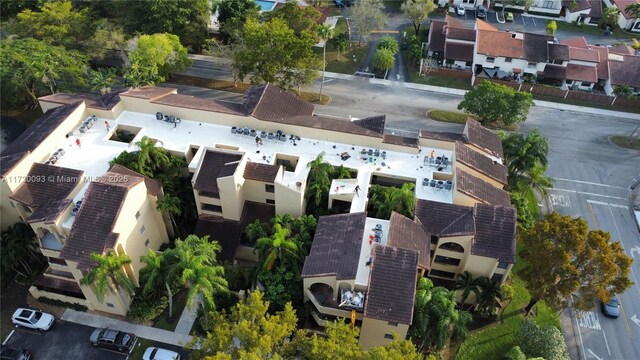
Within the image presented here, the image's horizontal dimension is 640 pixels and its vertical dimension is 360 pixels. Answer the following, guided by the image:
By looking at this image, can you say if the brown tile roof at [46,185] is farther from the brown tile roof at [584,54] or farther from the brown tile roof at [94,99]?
the brown tile roof at [584,54]

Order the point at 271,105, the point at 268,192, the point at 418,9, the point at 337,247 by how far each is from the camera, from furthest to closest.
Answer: the point at 418,9 < the point at 271,105 < the point at 268,192 < the point at 337,247

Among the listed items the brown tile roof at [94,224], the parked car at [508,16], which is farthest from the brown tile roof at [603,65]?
the brown tile roof at [94,224]

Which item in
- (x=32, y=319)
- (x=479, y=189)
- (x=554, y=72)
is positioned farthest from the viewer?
(x=554, y=72)

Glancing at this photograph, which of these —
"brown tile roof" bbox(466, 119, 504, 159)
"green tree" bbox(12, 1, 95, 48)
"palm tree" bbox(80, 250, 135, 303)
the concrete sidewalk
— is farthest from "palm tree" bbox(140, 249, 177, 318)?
"green tree" bbox(12, 1, 95, 48)

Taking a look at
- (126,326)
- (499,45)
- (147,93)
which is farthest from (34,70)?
(499,45)

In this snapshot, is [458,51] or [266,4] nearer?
[458,51]

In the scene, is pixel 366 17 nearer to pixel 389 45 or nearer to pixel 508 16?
pixel 389 45
